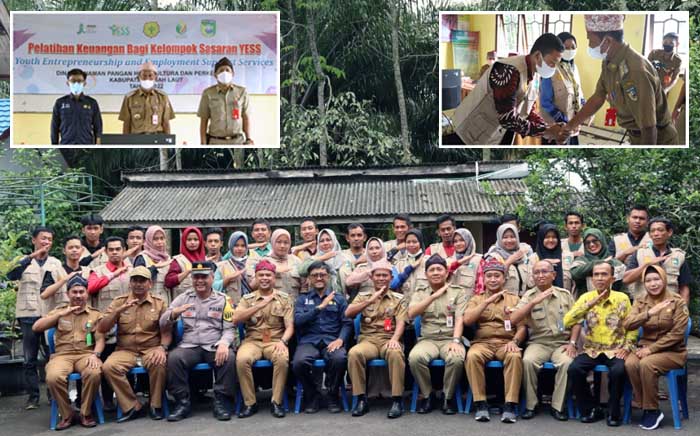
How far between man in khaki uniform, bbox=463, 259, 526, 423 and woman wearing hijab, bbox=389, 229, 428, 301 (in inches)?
27.6

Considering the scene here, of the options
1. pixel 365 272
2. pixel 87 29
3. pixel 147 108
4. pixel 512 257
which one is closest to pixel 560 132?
pixel 512 257

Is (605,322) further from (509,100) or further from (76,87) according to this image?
(76,87)

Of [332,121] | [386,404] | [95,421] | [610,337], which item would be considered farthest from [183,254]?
[332,121]

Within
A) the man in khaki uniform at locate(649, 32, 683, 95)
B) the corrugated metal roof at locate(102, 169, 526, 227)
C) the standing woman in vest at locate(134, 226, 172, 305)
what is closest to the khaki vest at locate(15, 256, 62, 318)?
the standing woman in vest at locate(134, 226, 172, 305)

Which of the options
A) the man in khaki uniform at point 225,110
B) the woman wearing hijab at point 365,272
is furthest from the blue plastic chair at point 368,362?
the man in khaki uniform at point 225,110

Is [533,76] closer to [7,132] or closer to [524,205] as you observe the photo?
[524,205]

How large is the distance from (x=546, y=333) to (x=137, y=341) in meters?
3.41

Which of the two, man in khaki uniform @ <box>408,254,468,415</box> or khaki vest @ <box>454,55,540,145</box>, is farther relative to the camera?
khaki vest @ <box>454,55,540,145</box>

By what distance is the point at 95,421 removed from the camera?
7363 millimetres

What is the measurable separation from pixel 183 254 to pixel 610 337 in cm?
381

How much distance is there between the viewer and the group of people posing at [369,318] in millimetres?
7051

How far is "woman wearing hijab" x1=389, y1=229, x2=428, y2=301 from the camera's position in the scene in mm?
8070

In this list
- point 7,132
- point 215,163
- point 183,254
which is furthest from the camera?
point 215,163

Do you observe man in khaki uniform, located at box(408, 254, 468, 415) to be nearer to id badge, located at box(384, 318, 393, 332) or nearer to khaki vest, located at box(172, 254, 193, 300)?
id badge, located at box(384, 318, 393, 332)
